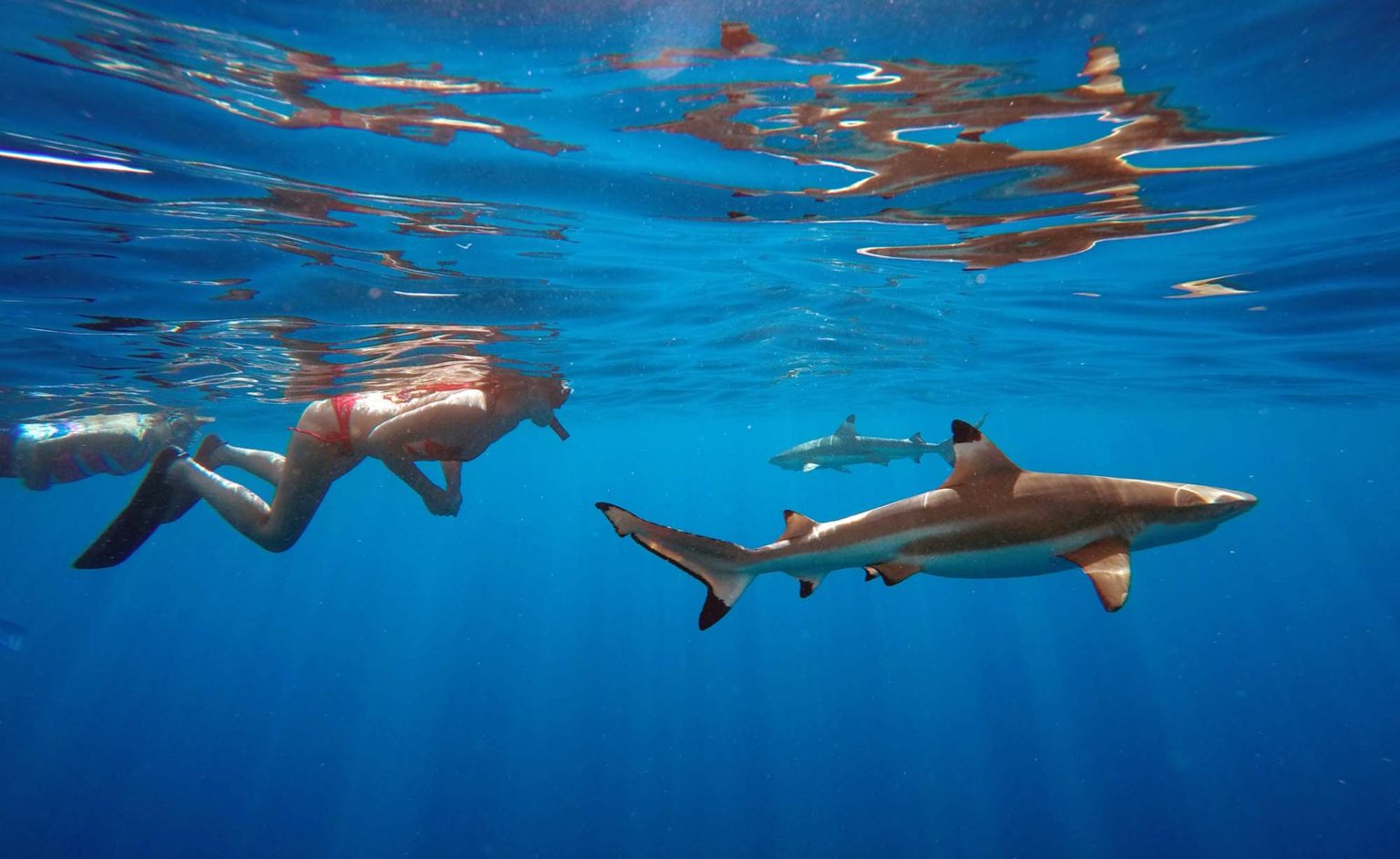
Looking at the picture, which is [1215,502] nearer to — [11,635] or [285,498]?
[285,498]

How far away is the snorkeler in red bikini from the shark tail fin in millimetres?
5047

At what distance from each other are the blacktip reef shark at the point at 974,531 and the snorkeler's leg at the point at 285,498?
20.1 feet

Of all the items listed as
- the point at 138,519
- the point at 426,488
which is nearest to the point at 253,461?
the point at 138,519

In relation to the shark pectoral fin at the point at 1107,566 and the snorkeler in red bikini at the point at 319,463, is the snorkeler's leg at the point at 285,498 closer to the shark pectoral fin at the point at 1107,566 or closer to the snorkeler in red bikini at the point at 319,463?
the snorkeler in red bikini at the point at 319,463

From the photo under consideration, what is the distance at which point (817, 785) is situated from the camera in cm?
3669

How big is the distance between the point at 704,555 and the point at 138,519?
29.0ft

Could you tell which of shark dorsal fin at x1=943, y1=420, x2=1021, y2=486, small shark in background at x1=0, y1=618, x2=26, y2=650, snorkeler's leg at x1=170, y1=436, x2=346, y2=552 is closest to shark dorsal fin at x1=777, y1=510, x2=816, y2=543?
shark dorsal fin at x1=943, y1=420, x2=1021, y2=486

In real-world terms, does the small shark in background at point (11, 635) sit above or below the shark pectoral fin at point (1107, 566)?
below

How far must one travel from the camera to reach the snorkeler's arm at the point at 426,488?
8.77m

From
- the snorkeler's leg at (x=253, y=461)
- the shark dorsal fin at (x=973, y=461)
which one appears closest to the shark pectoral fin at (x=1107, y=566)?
the shark dorsal fin at (x=973, y=461)

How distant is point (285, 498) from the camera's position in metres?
8.51

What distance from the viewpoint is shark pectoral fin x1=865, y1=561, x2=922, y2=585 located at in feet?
13.7

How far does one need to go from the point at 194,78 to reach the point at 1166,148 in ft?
36.9

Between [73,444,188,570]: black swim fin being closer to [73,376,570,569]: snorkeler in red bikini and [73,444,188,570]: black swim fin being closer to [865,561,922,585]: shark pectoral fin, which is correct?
[73,376,570,569]: snorkeler in red bikini
